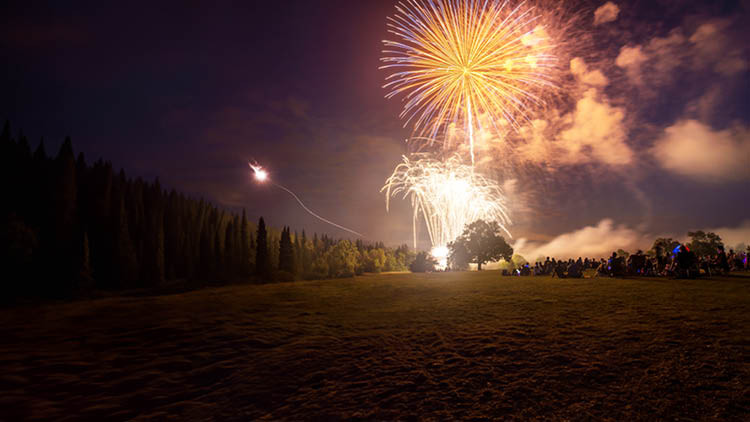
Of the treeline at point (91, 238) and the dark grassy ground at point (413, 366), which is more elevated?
the treeline at point (91, 238)

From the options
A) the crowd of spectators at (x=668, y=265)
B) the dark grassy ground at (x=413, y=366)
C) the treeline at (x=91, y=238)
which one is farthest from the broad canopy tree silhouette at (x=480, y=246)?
the dark grassy ground at (x=413, y=366)

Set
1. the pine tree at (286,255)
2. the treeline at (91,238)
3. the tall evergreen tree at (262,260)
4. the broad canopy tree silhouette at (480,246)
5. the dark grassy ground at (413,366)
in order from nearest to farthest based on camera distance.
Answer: the dark grassy ground at (413,366), the treeline at (91,238), the broad canopy tree silhouette at (480,246), the tall evergreen tree at (262,260), the pine tree at (286,255)

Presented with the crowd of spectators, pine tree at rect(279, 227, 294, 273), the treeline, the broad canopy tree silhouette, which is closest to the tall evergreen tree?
the treeline

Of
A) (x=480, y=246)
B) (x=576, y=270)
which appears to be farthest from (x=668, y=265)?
(x=480, y=246)

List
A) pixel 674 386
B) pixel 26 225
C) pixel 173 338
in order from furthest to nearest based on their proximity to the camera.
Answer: pixel 26 225, pixel 173 338, pixel 674 386

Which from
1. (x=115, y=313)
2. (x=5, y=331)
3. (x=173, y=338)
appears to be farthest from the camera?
(x=115, y=313)

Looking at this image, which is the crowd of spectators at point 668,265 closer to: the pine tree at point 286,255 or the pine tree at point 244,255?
the pine tree at point 286,255

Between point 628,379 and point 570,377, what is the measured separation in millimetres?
1130

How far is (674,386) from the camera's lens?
270 inches

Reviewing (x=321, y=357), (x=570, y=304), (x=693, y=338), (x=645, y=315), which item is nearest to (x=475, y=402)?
(x=321, y=357)

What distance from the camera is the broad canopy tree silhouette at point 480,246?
63750mm

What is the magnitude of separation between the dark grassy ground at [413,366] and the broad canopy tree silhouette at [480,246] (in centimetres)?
4747

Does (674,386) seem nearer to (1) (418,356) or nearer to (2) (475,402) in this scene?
(2) (475,402)

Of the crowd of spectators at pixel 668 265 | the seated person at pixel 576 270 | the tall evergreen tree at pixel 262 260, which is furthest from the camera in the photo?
the tall evergreen tree at pixel 262 260
